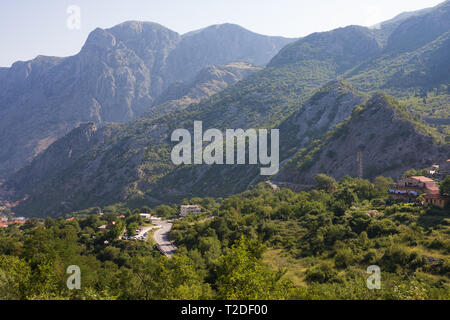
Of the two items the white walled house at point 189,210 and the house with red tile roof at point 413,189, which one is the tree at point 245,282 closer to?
the house with red tile roof at point 413,189

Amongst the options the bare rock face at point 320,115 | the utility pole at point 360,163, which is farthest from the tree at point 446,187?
the bare rock face at point 320,115

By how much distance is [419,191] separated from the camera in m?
49.2

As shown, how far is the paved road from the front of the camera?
171 feet

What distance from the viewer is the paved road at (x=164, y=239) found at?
5197 cm

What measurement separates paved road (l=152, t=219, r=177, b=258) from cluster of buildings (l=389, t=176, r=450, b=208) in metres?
36.8

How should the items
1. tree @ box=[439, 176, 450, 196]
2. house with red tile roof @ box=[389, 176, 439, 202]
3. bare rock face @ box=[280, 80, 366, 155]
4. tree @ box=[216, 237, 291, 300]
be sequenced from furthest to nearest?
bare rock face @ box=[280, 80, 366, 155]
house with red tile roof @ box=[389, 176, 439, 202]
tree @ box=[439, 176, 450, 196]
tree @ box=[216, 237, 291, 300]

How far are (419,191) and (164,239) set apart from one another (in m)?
43.1

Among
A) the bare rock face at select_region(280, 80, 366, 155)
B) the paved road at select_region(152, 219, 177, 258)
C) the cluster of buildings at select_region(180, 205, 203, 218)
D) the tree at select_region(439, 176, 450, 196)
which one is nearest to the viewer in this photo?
the tree at select_region(439, 176, 450, 196)

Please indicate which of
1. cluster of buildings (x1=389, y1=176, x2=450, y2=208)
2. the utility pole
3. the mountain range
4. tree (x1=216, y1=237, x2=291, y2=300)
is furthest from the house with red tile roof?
tree (x1=216, y1=237, x2=291, y2=300)

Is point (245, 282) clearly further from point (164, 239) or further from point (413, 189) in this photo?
point (164, 239)

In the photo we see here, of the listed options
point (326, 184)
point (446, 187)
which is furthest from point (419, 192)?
point (326, 184)

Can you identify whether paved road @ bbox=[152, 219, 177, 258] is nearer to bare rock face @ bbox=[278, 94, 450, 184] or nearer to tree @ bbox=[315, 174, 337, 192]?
tree @ bbox=[315, 174, 337, 192]

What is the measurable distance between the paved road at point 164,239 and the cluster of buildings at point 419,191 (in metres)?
36.8

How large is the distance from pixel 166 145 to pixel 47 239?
381 feet
